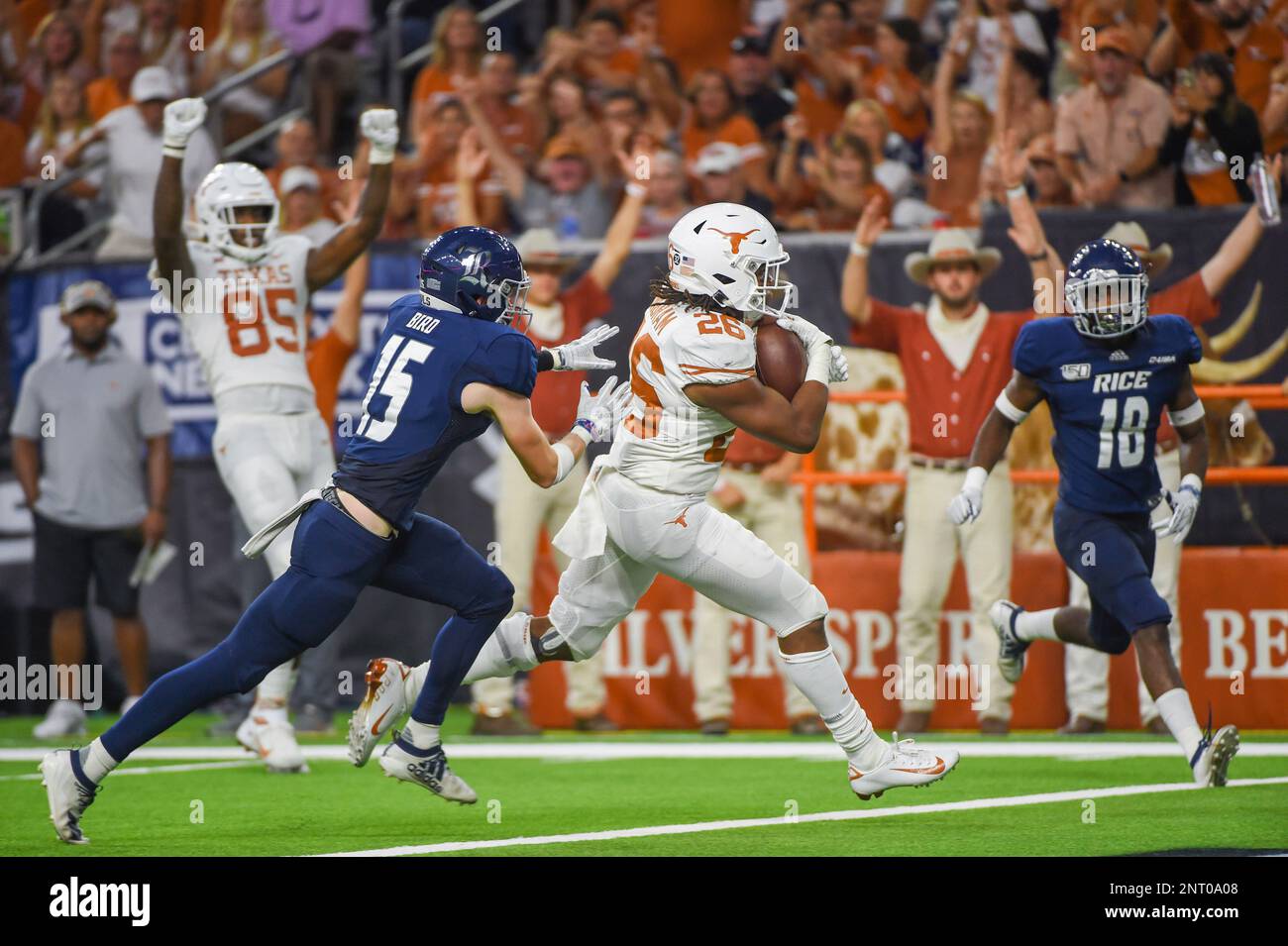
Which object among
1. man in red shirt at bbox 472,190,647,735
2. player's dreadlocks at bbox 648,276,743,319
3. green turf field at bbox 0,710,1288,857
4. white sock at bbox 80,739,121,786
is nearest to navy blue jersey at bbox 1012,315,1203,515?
green turf field at bbox 0,710,1288,857

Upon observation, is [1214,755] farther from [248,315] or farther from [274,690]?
[248,315]

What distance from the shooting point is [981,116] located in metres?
10.4

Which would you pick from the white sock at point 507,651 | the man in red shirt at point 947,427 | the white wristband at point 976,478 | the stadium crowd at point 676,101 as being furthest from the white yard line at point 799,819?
the stadium crowd at point 676,101

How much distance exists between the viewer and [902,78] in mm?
10984

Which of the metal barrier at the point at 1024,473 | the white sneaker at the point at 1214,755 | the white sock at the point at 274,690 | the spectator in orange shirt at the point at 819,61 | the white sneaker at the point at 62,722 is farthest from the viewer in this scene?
the spectator in orange shirt at the point at 819,61

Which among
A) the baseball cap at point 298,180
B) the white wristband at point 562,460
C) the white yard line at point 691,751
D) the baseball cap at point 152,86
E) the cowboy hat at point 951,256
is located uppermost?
the baseball cap at point 152,86

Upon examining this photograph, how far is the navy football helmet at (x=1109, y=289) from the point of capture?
22.4 feet

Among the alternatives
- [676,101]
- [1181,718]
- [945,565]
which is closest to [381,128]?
[945,565]

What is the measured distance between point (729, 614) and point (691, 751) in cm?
96

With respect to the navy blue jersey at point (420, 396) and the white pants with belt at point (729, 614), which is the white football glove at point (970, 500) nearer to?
the navy blue jersey at point (420, 396)

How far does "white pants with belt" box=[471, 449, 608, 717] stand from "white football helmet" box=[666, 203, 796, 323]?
10.9 ft

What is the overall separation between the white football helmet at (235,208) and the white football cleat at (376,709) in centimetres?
235
